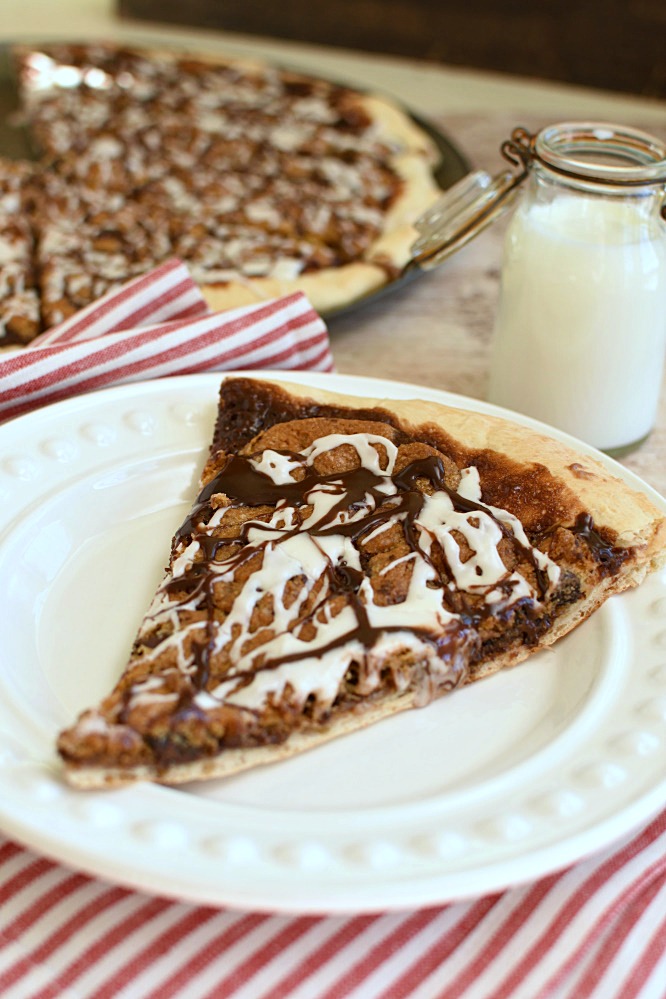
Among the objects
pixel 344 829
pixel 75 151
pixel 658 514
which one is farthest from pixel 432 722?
pixel 75 151

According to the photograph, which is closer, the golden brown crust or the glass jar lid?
the golden brown crust

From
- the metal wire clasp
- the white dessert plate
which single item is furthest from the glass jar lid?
the white dessert plate

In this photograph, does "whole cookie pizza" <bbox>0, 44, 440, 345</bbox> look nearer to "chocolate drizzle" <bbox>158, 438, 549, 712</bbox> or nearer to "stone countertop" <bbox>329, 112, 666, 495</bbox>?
"stone countertop" <bbox>329, 112, 666, 495</bbox>

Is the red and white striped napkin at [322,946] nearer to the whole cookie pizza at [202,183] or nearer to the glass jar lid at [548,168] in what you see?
the glass jar lid at [548,168]

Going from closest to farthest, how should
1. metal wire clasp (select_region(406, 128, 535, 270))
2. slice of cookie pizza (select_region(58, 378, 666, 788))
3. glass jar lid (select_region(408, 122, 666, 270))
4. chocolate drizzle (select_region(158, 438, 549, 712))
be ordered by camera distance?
slice of cookie pizza (select_region(58, 378, 666, 788)) → chocolate drizzle (select_region(158, 438, 549, 712)) → glass jar lid (select_region(408, 122, 666, 270)) → metal wire clasp (select_region(406, 128, 535, 270))

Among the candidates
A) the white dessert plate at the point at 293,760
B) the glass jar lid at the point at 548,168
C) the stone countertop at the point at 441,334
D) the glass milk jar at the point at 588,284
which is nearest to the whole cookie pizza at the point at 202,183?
the stone countertop at the point at 441,334

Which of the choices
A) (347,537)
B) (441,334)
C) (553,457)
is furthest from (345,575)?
(441,334)
